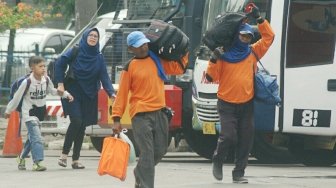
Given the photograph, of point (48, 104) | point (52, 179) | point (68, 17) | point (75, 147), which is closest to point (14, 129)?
point (48, 104)

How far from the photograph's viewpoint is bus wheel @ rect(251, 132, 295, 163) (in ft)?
48.8

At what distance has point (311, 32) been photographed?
13930 mm

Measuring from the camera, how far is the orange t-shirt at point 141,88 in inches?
397

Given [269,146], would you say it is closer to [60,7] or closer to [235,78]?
[235,78]

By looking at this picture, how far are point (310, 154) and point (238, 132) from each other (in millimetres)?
3496

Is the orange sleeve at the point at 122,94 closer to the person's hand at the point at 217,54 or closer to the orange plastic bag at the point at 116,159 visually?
the orange plastic bag at the point at 116,159

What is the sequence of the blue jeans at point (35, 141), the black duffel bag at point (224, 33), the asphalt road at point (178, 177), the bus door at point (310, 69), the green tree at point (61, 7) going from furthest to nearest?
the green tree at point (61, 7) → the bus door at point (310, 69) → the blue jeans at point (35, 141) → the black duffel bag at point (224, 33) → the asphalt road at point (178, 177)

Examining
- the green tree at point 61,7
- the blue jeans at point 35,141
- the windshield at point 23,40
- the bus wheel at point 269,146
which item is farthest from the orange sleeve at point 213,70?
the green tree at point 61,7

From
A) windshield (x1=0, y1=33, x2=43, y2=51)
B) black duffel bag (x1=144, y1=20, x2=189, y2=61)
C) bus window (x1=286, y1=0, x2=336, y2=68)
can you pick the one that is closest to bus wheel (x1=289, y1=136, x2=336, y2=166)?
bus window (x1=286, y1=0, x2=336, y2=68)

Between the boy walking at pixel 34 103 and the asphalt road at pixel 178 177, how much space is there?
27cm

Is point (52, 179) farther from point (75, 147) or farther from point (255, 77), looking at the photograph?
point (255, 77)

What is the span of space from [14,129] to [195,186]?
5.12m

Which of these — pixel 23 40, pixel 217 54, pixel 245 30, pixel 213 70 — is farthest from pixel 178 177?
pixel 23 40

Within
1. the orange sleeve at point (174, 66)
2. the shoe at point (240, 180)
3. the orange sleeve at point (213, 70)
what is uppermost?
the orange sleeve at point (174, 66)
